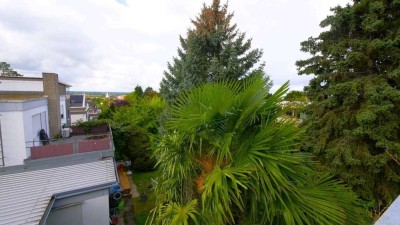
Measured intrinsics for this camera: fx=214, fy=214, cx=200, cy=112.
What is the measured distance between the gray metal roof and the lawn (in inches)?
88.4

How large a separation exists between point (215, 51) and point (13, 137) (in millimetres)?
9889

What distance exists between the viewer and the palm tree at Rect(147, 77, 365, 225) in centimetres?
260

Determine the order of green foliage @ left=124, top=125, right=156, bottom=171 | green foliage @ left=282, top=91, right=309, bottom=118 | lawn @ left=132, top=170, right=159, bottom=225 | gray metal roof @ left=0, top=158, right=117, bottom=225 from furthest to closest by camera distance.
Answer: green foliage @ left=124, top=125, right=156, bottom=171, lawn @ left=132, top=170, right=159, bottom=225, gray metal roof @ left=0, top=158, right=117, bottom=225, green foliage @ left=282, top=91, right=309, bottom=118

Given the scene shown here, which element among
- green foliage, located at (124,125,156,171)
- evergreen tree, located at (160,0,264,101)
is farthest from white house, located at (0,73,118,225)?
green foliage, located at (124,125,156,171)

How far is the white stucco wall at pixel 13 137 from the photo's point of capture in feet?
27.8

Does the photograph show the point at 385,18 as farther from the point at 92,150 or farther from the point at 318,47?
the point at 92,150

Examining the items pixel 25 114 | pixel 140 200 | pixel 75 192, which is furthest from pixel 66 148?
pixel 140 200

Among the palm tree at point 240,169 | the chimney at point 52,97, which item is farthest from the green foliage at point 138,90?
the palm tree at point 240,169

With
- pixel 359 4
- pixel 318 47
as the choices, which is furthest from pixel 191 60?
pixel 359 4

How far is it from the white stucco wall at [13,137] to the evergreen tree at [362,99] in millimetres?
11303

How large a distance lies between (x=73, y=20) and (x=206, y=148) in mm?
10750

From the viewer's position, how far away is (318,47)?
920cm

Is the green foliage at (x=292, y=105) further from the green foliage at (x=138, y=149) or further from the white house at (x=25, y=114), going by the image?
the green foliage at (x=138, y=149)

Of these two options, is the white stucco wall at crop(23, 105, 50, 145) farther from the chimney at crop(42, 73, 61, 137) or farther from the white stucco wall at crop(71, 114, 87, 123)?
the white stucco wall at crop(71, 114, 87, 123)
